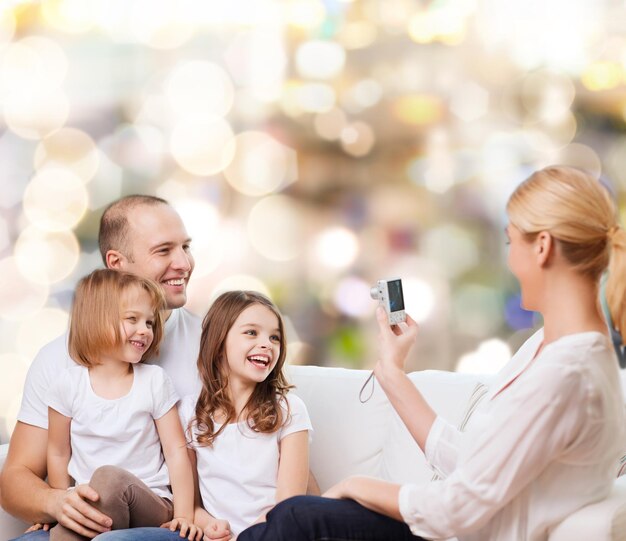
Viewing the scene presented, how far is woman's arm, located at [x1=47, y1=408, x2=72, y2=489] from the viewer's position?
5.56ft

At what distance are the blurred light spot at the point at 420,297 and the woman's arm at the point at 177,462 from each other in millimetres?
1203

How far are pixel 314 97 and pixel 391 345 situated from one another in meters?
1.67

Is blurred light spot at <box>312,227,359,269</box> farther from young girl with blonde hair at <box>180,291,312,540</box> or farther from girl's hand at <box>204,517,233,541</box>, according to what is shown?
girl's hand at <box>204,517,233,541</box>

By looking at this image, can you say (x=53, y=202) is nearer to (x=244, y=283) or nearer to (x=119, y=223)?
(x=244, y=283)

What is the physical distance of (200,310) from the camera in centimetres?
288

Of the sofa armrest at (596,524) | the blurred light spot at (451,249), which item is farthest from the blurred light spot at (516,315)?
the sofa armrest at (596,524)

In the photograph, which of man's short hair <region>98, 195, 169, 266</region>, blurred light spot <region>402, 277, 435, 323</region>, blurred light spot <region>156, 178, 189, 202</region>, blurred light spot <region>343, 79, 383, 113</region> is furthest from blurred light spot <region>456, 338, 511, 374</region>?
man's short hair <region>98, 195, 169, 266</region>

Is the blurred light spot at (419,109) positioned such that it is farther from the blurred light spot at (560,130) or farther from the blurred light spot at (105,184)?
Result: the blurred light spot at (105,184)

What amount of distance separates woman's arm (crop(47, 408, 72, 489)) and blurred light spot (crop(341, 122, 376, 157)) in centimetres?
145

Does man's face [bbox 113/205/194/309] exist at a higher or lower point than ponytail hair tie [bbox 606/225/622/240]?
higher

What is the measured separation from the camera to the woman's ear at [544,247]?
1.19 metres

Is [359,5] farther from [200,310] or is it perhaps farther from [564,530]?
[564,530]

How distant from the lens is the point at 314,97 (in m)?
2.91

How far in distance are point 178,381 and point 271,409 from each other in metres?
0.24
